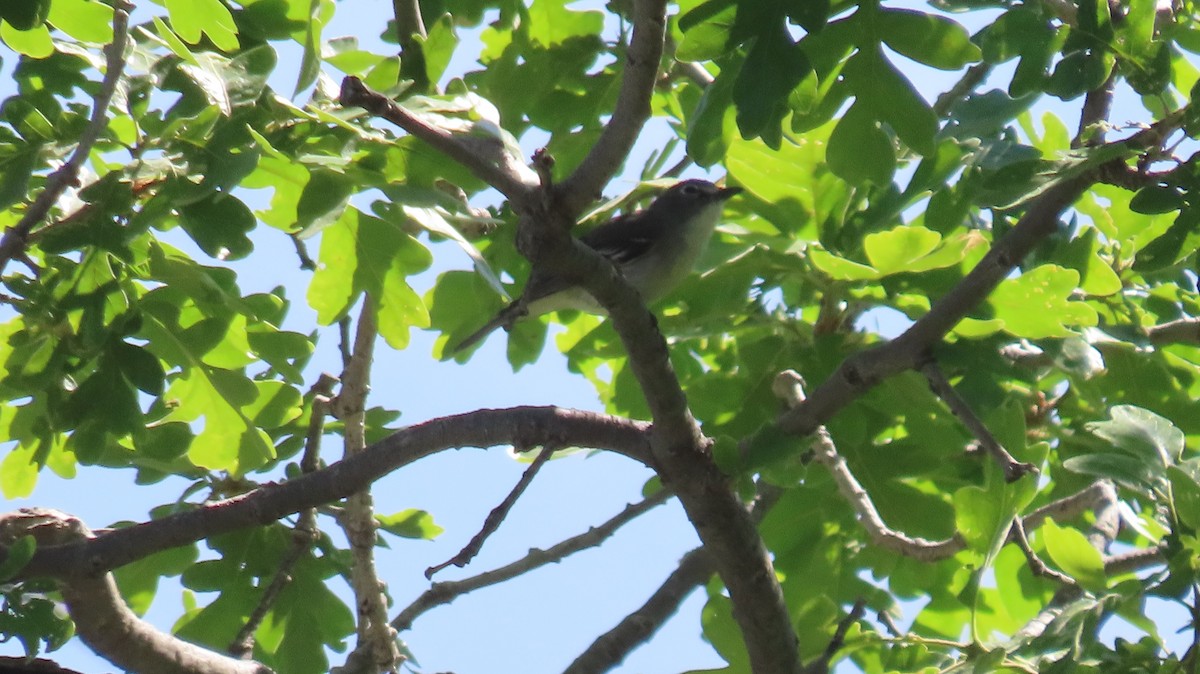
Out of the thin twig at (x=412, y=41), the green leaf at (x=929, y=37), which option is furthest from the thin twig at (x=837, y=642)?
the thin twig at (x=412, y=41)

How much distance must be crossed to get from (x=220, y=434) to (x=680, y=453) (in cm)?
138

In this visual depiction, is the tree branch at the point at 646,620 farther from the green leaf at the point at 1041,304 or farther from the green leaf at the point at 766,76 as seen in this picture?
the green leaf at the point at 766,76

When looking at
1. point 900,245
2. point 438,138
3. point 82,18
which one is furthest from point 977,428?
point 82,18

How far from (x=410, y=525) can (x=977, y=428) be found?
1834mm

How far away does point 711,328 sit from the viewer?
3.26 metres

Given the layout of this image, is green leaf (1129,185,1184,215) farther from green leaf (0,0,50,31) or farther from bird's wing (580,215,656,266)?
bird's wing (580,215,656,266)

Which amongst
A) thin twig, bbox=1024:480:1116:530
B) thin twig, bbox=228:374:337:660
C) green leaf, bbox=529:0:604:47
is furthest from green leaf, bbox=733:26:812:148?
thin twig, bbox=1024:480:1116:530

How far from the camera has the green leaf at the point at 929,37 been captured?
248 cm

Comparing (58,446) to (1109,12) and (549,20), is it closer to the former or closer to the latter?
(549,20)

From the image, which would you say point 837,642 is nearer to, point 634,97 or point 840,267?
point 840,267

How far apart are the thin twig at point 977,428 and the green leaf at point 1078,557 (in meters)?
0.19

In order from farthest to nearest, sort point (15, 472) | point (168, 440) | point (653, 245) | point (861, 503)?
point (653, 245) → point (15, 472) → point (168, 440) → point (861, 503)

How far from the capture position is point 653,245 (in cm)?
554

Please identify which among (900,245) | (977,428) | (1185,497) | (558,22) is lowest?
(1185,497)
